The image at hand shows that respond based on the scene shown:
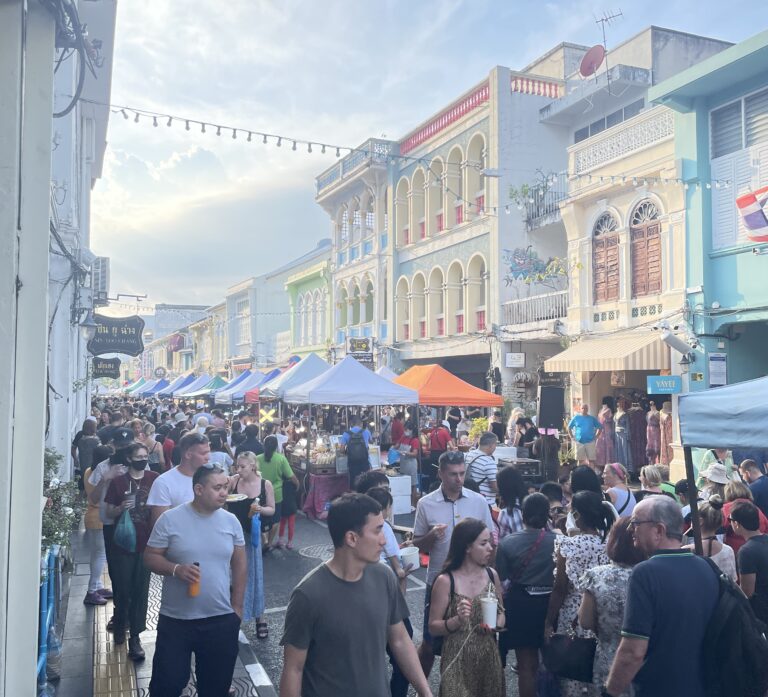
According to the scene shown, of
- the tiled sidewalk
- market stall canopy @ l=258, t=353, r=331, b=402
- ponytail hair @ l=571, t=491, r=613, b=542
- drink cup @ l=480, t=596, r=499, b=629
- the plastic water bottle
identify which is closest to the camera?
drink cup @ l=480, t=596, r=499, b=629

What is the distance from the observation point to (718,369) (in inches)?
577

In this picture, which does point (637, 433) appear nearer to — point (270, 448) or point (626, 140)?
point (626, 140)

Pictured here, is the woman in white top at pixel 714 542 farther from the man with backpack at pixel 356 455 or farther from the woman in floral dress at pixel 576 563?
the man with backpack at pixel 356 455

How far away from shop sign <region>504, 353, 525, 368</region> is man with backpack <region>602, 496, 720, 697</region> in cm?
1726

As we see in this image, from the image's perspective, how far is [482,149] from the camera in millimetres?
22594

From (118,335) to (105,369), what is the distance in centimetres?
577

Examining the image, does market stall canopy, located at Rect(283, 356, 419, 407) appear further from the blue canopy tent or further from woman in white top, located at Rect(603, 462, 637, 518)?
the blue canopy tent

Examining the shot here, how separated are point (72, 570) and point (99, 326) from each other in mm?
14383

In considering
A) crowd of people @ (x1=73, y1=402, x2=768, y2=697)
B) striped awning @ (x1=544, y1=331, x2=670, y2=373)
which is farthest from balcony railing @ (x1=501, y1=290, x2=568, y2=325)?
crowd of people @ (x1=73, y1=402, x2=768, y2=697)

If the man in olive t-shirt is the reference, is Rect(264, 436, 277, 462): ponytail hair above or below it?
above

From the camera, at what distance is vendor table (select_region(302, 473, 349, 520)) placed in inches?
491

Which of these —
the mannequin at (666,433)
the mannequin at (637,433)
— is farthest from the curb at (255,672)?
the mannequin at (637,433)

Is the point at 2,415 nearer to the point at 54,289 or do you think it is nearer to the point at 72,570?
the point at 72,570

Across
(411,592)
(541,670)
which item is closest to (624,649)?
(541,670)
